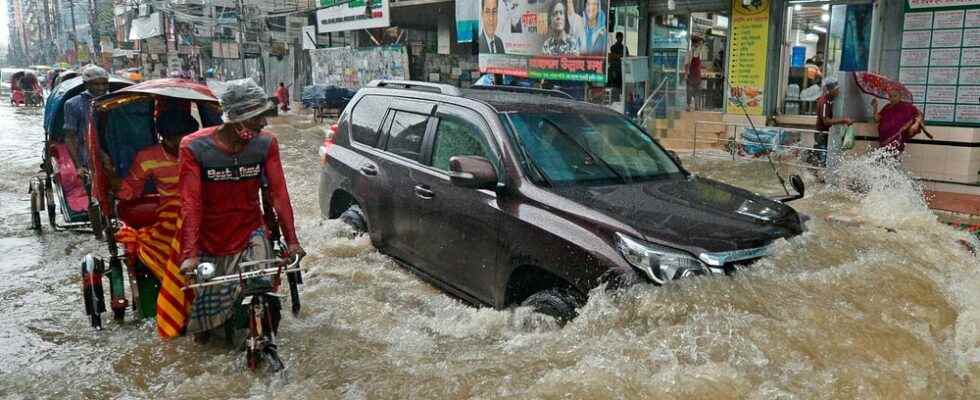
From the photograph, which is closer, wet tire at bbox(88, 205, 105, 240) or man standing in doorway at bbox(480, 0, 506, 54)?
wet tire at bbox(88, 205, 105, 240)

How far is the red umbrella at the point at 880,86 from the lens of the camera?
414 inches

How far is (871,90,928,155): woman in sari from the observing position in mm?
10523

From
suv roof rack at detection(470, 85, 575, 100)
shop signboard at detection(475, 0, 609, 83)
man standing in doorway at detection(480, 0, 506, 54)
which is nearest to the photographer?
suv roof rack at detection(470, 85, 575, 100)

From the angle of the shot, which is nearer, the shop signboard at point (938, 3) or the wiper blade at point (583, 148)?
the wiper blade at point (583, 148)

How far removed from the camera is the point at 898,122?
10594 mm

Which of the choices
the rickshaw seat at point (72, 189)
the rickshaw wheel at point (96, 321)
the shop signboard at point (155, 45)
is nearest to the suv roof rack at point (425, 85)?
the rickshaw wheel at point (96, 321)

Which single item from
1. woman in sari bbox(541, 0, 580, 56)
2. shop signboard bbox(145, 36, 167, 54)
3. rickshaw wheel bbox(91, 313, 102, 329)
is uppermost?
shop signboard bbox(145, 36, 167, 54)

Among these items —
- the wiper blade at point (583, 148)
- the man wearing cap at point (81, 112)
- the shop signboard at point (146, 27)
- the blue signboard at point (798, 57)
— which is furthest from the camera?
the shop signboard at point (146, 27)

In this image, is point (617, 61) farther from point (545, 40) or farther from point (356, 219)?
point (356, 219)

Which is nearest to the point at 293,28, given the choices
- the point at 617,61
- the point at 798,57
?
the point at 617,61

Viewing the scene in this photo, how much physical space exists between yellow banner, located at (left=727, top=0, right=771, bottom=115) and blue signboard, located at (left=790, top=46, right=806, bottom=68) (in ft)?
2.08

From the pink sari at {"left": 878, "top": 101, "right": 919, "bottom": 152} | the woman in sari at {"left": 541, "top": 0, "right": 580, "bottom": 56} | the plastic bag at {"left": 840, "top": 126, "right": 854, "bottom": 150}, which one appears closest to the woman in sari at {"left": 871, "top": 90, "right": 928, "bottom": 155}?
the pink sari at {"left": 878, "top": 101, "right": 919, "bottom": 152}

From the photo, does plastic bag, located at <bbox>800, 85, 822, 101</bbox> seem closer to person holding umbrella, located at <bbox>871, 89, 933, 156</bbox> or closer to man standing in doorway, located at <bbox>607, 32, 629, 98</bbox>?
person holding umbrella, located at <bbox>871, 89, 933, 156</bbox>

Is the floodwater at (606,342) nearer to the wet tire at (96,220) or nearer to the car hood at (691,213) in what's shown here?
the car hood at (691,213)
